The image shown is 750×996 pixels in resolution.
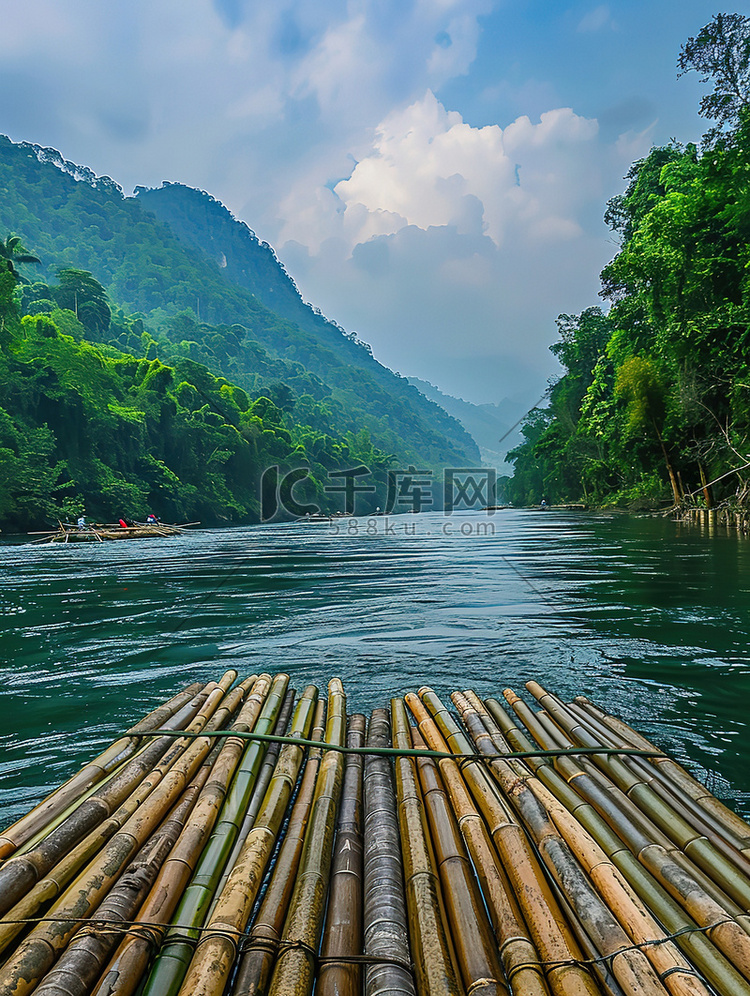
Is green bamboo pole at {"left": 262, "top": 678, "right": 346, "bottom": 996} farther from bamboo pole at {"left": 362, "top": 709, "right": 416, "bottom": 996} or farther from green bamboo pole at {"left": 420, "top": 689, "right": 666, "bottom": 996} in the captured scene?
green bamboo pole at {"left": 420, "top": 689, "right": 666, "bottom": 996}

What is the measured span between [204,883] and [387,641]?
16.0 feet

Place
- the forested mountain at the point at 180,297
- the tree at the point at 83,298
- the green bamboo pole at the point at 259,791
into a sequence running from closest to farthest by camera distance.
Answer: the green bamboo pole at the point at 259,791, the tree at the point at 83,298, the forested mountain at the point at 180,297

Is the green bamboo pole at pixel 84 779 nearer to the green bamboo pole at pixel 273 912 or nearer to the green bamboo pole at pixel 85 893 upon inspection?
the green bamboo pole at pixel 85 893

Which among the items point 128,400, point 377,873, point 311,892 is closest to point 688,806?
point 377,873

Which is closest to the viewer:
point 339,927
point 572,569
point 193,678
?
point 339,927

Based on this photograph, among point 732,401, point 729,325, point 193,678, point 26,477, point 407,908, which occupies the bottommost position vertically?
point 193,678

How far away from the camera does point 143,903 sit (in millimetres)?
1908

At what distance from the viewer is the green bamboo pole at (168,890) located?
1.61 m

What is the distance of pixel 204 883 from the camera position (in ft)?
6.59

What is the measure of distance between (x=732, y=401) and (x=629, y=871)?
2144 cm

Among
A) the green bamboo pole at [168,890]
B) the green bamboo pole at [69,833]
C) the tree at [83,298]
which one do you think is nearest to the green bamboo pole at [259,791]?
the green bamboo pole at [168,890]

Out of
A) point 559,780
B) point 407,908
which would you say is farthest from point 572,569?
point 407,908

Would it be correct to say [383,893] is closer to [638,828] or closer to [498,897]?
[498,897]

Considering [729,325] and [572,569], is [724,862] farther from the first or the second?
[729,325]
